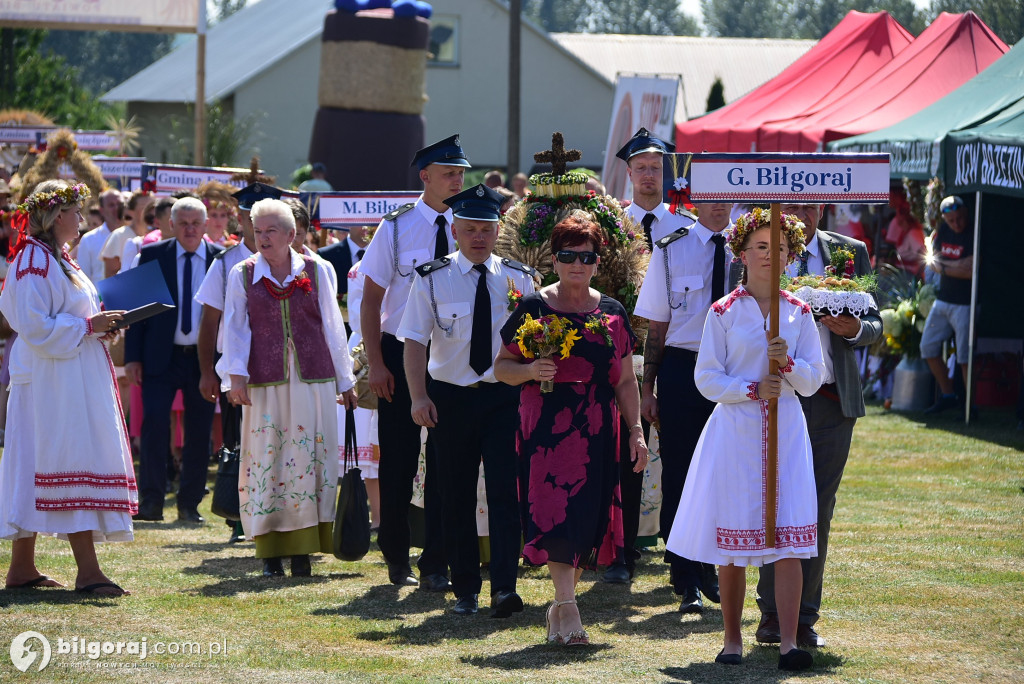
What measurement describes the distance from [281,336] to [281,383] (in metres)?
0.27

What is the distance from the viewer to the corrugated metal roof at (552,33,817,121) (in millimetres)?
53000

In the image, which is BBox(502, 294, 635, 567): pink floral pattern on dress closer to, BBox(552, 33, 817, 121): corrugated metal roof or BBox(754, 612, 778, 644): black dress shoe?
BBox(754, 612, 778, 644): black dress shoe

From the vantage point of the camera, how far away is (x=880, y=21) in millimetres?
19250

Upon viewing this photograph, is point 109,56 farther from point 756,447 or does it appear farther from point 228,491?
point 756,447

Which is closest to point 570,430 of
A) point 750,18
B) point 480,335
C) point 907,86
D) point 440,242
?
point 480,335

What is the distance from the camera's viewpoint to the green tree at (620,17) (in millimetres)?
114938

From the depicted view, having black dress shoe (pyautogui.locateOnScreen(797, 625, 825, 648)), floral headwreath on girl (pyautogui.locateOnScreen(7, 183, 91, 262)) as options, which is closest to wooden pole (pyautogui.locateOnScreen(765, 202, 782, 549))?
black dress shoe (pyautogui.locateOnScreen(797, 625, 825, 648))

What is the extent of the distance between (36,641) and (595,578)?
3181 millimetres

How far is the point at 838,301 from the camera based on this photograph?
6.18 metres

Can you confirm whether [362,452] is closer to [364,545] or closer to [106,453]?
[364,545]

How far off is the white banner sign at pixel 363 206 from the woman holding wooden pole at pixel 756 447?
4.38 m

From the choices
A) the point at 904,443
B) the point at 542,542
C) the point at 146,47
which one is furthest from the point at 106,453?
the point at 146,47

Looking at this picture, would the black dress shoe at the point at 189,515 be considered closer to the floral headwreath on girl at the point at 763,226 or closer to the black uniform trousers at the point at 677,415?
the black uniform trousers at the point at 677,415

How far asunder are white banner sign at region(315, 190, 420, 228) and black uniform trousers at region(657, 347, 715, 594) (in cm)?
317
